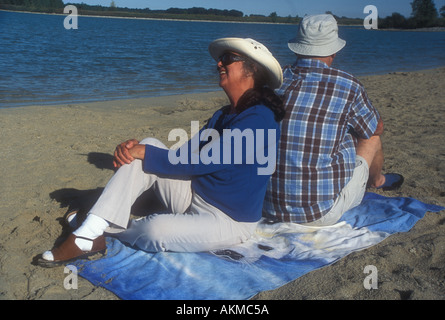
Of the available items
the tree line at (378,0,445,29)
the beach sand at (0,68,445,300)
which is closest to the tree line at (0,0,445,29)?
the tree line at (378,0,445,29)

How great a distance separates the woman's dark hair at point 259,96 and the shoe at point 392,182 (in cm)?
171

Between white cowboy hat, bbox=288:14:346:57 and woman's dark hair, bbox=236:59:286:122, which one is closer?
woman's dark hair, bbox=236:59:286:122

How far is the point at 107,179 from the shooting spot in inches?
175

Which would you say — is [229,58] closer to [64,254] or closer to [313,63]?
[313,63]

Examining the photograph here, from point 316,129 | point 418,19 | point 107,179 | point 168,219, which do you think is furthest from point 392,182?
point 418,19

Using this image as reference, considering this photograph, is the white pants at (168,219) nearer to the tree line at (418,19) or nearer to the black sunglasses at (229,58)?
the black sunglasses at (229,58)

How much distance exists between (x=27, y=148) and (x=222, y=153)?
3393 millimetres

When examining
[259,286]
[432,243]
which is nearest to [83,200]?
[259,286]

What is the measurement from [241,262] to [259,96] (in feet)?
3.35

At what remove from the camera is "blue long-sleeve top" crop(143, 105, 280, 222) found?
2.72m

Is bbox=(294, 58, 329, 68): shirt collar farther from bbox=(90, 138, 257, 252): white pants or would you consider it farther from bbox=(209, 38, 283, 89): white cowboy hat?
bbox=(90, 138, 257, 252): white pants

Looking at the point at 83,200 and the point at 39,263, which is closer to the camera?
the point at 39,263
